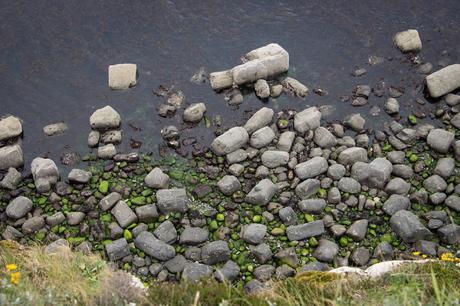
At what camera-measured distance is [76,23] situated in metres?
14.6

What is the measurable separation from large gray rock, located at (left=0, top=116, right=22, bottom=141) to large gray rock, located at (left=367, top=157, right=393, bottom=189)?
819cm

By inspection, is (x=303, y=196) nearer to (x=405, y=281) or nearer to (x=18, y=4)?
(x=405, y=281)

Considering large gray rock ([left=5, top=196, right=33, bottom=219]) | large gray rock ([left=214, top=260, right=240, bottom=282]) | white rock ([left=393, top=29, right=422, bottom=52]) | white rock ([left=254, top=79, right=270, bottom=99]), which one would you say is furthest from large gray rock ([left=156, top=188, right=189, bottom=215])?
white rock ([left=393, top=29, right=422, bottom=52])

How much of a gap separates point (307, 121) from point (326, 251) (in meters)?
3.35

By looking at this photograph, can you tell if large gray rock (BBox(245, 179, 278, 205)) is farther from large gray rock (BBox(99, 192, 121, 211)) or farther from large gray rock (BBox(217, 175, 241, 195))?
large gray rock (BBox(99, 192, 121, 211))

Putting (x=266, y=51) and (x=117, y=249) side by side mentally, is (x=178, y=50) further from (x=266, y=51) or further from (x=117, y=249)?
(x=117, y=249)

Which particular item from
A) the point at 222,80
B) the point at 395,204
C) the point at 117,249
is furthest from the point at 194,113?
the point at 395,204

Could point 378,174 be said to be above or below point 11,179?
above

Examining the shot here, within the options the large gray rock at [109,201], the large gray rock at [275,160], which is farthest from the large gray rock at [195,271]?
the large gray rock at [275,160]

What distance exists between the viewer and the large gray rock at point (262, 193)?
11.2 meters

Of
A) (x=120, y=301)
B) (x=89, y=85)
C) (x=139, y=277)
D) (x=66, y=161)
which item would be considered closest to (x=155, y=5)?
(x=89, y=85)

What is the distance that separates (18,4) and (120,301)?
10.8m

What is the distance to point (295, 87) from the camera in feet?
43.9

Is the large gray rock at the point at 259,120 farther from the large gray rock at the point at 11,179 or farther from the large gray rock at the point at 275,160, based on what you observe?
the large gray rock at the point at 11,179
